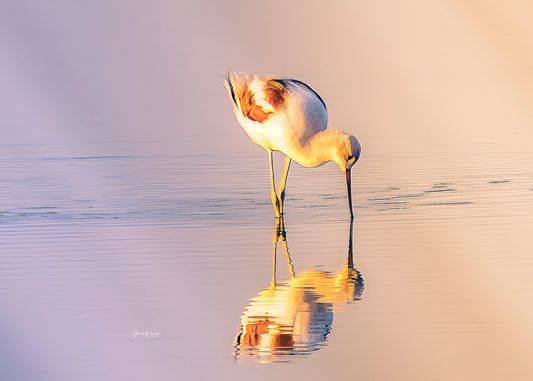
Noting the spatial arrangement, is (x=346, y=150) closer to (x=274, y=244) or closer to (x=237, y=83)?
(x=237, y=83)

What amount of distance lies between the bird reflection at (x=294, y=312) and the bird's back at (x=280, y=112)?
3096 mm

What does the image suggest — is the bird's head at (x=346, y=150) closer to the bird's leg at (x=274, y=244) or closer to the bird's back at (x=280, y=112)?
the bird's back at (x=280, y=112)

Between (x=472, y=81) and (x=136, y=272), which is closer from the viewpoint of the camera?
(x=136, y=272)

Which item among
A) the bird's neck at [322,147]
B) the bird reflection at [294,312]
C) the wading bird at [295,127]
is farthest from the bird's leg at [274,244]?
the bird's neck at [322,147]

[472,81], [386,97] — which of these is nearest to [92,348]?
[386,97]

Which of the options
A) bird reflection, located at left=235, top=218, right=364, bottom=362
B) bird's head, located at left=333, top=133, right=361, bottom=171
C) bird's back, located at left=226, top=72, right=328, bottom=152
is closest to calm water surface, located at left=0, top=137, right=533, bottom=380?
bird reflection, located at left=235, top=218, right=364, bottom=362

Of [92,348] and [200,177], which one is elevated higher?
[200,177]

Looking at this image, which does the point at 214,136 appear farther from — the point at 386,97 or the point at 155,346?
the point at 155,346

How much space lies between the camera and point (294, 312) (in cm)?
907

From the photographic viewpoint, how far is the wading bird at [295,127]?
13.6 meters

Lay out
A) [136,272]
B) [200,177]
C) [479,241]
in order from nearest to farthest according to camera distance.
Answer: [136,272]
[479,241]
[200,177]

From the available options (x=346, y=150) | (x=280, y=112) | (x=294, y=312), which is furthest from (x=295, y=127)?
(x=294, y=312)

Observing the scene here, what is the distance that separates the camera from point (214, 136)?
22.8 m

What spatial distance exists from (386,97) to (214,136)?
262 inches
